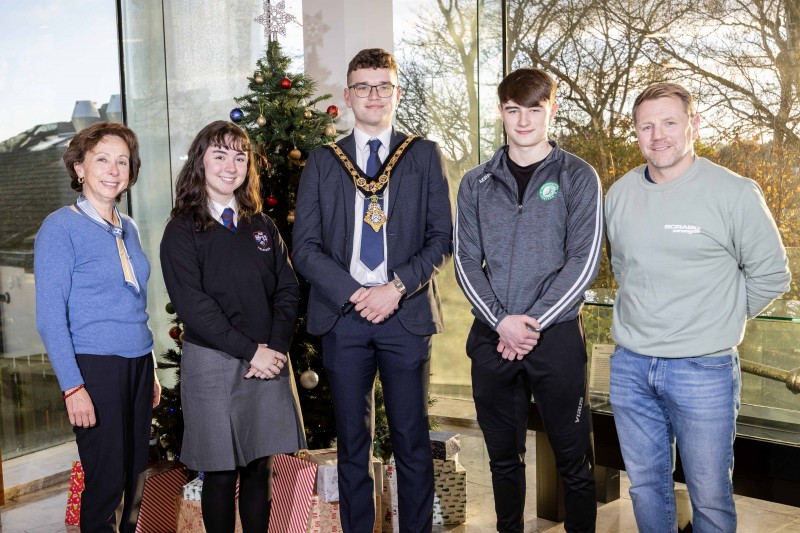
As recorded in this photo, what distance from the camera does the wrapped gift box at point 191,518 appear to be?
3.24 meters

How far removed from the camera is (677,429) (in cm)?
225

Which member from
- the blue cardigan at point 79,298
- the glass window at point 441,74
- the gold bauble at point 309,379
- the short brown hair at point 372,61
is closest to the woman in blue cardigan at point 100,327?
the blue cardigan at point 79,298

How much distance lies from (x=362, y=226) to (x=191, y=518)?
1473 millimetres

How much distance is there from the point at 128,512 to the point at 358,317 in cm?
88

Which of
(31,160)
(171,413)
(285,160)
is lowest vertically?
(171,413)


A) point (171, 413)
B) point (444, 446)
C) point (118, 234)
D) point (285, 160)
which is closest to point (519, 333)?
point (444, 446)

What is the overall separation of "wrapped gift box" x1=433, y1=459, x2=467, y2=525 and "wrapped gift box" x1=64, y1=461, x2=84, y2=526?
150cm

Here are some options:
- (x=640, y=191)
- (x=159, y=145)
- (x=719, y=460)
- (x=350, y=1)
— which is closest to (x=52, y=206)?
(x=159, y=145)

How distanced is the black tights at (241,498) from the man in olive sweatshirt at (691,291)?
45.3 inches

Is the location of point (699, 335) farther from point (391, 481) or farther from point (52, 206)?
point (52, 206)

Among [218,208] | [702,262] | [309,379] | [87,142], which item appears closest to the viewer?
[702,262]

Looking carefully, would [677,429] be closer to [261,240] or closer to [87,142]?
[261,240]

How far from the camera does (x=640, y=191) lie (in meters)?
2.32

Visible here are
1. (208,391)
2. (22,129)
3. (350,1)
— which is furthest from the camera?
(350,1)
